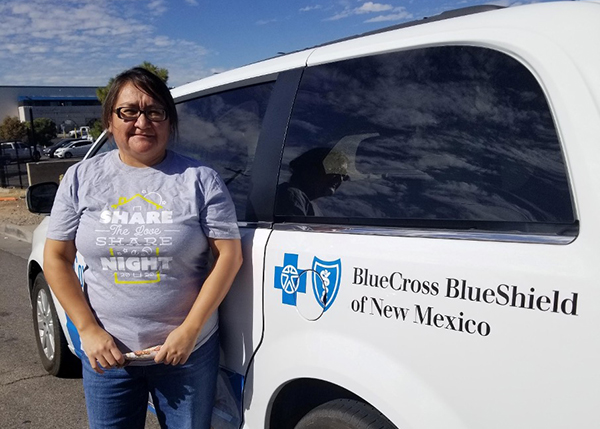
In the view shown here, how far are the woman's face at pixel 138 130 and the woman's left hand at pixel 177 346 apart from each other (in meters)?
0.62

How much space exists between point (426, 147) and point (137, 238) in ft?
3.22

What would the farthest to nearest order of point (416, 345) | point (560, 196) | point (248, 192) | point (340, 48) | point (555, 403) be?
point (248, 192)
point (340, 48)
point (416, 345)
point (560, 196)
point (555, 403)

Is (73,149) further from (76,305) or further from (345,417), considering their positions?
(345,417)

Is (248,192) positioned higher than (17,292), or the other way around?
(248,192)

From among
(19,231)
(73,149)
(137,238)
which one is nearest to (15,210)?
(19,231)

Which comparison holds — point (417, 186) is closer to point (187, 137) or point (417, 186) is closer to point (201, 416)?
point (201, 416)

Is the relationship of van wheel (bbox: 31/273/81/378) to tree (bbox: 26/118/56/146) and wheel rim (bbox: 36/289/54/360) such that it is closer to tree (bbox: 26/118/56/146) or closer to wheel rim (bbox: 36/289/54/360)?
wheel rim (bbox: 36/289/54/360)

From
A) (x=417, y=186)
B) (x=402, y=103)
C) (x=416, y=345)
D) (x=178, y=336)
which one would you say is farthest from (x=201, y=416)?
(x=402, y=103)

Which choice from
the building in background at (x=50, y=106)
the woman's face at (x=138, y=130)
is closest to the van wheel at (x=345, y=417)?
the woman's face at (x=138, y=130)

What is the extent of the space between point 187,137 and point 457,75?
1.57 meters

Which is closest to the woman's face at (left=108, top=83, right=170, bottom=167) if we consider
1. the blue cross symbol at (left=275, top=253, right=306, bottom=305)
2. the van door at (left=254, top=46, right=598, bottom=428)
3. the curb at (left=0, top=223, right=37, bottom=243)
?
the van door at (left=254, top=46, right=598, bottom=428)

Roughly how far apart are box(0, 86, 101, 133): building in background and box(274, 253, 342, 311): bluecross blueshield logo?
63183 mm

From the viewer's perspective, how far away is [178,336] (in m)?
1.89

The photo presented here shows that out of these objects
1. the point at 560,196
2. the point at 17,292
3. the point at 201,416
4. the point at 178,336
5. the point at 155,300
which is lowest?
the point at 17,292
